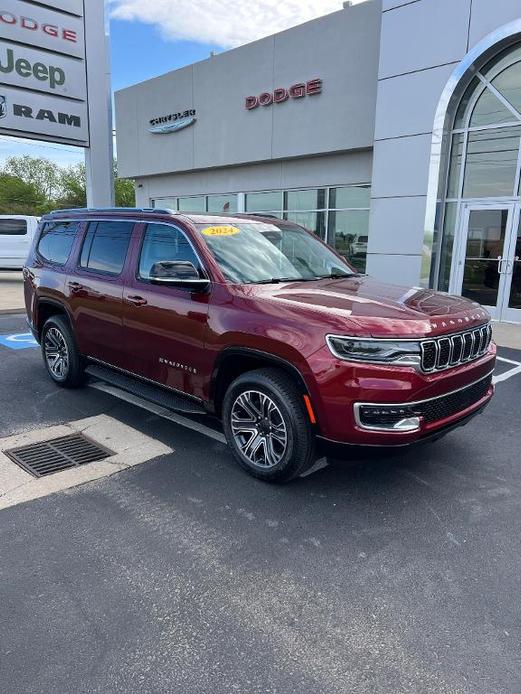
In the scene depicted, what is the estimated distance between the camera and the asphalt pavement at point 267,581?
7.00 feet

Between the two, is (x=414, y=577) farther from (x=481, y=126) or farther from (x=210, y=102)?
(x=210, y=102)

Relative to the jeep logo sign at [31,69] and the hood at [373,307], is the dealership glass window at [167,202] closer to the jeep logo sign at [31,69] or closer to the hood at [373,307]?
the jeep logo sign at [31,69]

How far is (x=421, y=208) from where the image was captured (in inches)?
444

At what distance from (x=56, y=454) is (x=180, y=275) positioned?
5.82 ft

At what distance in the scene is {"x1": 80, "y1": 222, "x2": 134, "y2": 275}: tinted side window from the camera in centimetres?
477

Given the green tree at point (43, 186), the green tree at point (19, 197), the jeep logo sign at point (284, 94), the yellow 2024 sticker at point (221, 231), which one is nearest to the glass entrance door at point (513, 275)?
the jeep logo sign at point (284, 94)

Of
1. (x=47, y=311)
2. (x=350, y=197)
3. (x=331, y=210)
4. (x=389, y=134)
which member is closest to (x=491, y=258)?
(x=389, y=134)

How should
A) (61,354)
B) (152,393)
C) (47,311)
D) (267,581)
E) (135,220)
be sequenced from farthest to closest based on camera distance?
(47,311) → (61,354) → (135,220) → (152,393) → (267,581)

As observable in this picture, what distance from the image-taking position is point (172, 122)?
60.4 feet

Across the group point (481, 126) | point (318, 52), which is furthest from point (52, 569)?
point (318, 52)

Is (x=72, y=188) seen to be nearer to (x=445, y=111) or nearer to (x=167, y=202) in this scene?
(x=167, y=202)

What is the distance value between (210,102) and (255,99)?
7.01ft

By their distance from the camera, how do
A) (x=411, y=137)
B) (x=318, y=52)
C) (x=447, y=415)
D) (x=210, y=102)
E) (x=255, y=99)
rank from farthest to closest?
(x=210, y=102) < (x=255, y=99) < (x=318, y=52) < (x=411, y=137) < (x=447, y=415)

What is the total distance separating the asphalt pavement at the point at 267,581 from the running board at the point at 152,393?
41 cm
